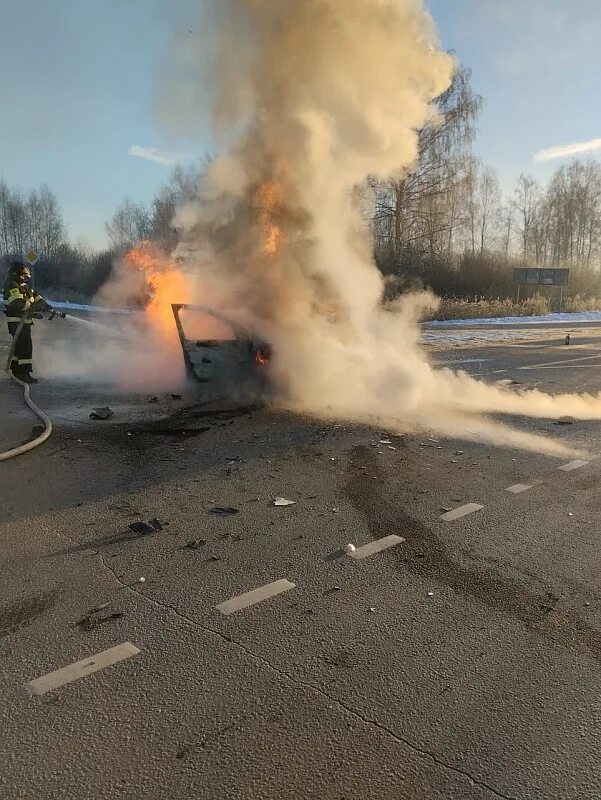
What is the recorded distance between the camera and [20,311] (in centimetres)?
1031

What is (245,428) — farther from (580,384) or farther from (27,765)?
(580,384)

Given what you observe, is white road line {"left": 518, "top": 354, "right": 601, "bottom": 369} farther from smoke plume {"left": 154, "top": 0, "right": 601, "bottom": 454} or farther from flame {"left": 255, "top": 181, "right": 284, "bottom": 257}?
flame {"left": 255, "top": 181, "right": 284, "bottom": 257}

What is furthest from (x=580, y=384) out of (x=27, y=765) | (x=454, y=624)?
(x=27, y=765)

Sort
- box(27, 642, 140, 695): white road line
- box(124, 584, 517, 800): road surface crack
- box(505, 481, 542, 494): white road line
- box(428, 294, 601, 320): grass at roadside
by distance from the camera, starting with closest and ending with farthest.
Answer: box(124, 584, 517, 800): road surface crack
box(27, 642, 140, 695): white road line
box(505, 481, 542, 494): white road line
box(428, 294, 601, 320): grass at roadside

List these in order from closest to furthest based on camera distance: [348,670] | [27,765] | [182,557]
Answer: [27,765] → [348,670] → [182,557]

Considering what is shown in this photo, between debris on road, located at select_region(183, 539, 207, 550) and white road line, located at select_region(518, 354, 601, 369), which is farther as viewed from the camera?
white road line, located at select_region(518, 354, 601, 369)

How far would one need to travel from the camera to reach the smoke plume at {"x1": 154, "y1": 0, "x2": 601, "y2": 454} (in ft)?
27.0

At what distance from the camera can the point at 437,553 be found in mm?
3881

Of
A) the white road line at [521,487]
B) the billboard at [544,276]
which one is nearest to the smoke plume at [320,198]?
the white road line at [521,487]

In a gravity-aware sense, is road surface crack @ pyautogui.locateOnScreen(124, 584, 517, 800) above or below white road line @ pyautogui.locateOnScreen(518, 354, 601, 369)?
above

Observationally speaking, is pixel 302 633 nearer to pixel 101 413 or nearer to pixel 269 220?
→ pixel 101 413

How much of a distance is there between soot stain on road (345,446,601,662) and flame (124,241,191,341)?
6.48m

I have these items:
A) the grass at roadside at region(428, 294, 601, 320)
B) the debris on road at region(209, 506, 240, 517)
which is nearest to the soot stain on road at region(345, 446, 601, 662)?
the debris on road at region(209, 506, 240, 517)

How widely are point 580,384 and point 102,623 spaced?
10.00 m
